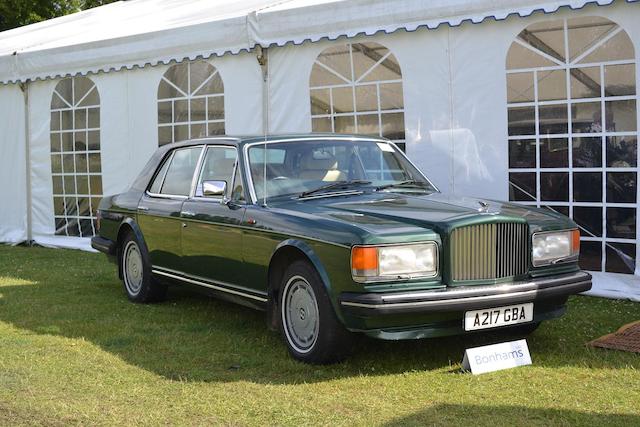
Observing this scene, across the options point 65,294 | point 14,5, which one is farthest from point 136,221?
point 14,5

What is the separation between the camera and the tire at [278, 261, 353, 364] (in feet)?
16.5

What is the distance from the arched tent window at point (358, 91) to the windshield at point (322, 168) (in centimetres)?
251

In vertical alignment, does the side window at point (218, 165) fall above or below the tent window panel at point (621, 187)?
above

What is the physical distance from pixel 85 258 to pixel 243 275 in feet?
19.3

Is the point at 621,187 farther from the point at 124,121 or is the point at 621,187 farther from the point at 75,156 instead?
the point at 75,156

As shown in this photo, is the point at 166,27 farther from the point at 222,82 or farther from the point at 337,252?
the point at 337,252

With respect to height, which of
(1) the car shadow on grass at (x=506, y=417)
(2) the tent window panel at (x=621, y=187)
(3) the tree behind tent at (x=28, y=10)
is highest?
(3) the tree behind tent at (x=28, y=10)

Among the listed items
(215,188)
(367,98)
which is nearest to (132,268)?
(215,188)

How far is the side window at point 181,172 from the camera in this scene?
22.7 feet

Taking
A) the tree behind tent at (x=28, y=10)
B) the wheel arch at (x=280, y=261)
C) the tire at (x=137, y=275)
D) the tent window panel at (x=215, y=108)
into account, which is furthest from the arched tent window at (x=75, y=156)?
the tree behind tent at (x=28, y=10)

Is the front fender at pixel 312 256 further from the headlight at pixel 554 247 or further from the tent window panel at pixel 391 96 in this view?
the tent window panel at pixel 391 96

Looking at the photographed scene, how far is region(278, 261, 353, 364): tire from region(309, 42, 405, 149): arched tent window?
386 cm

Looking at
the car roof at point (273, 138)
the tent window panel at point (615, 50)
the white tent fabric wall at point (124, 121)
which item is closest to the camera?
the car roof at point (273, 138)

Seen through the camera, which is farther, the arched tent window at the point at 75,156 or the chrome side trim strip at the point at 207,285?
the arched tent window at the point at 75,156
